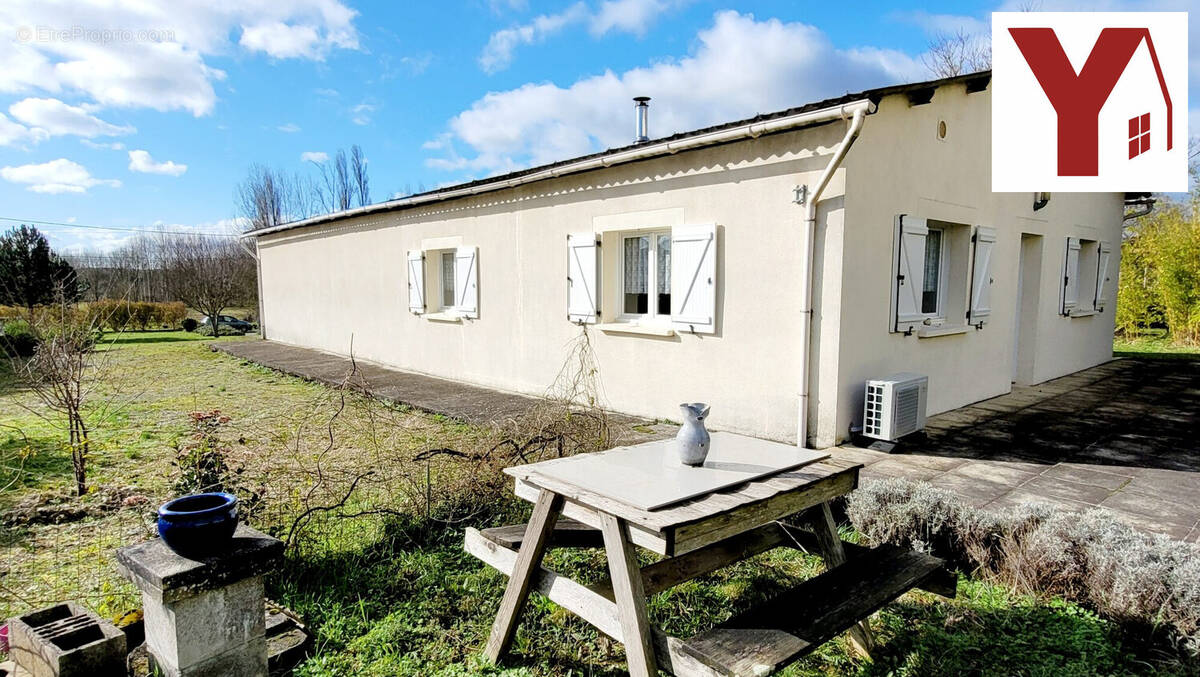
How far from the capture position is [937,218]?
6250mm

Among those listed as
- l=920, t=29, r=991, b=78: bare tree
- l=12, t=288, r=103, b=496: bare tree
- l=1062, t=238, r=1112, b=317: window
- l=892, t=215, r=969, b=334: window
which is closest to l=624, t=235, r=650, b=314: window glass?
l=892, t=215, r=969, b=334: window

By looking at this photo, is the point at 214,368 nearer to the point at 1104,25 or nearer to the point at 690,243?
the point at 690,243

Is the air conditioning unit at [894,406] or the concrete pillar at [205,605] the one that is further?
the air conditioning unit at [894,406]

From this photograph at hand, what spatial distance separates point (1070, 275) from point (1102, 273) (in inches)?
65.2

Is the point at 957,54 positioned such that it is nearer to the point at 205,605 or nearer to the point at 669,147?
the point at 669,147

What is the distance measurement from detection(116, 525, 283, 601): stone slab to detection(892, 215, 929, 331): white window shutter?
5622 millimetres

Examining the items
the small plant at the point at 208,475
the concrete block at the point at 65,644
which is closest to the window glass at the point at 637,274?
the small plant at the point at 208,475

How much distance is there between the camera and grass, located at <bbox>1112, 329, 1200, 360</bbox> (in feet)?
40.3

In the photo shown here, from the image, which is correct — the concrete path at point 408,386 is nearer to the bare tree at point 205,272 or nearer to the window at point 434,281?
the window at point 434,281

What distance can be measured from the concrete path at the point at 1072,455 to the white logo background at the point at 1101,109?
2.80 metres

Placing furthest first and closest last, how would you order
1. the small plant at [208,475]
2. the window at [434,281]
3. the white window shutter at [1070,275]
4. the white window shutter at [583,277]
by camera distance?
the window at [434,281]
the white window shutter at [1070,275]
the white window shutter at [583,277]
the small plant at [208,475]

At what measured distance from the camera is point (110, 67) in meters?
5.11

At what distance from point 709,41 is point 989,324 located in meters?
7.18

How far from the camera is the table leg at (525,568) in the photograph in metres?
2.29
